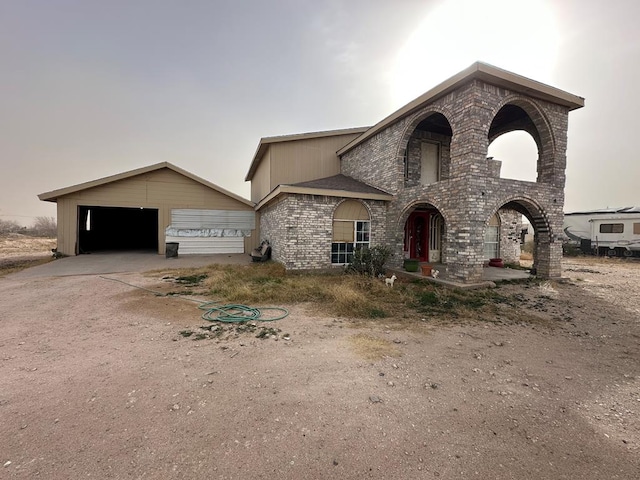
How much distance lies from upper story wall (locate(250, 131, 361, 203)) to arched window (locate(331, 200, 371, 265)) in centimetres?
556

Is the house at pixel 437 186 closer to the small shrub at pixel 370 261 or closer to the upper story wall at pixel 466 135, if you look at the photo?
the upper story wall at pixel 466 135

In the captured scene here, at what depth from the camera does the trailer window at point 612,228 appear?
1902 cm

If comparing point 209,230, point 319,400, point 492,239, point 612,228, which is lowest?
point 319,400

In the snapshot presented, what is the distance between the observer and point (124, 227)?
2591 centimetres

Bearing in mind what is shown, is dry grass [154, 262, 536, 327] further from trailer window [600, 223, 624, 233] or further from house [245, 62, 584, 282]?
trailer window [600, 223, 624, 233]

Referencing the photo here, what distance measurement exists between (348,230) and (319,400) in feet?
29.0

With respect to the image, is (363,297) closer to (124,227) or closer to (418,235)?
(418,235)

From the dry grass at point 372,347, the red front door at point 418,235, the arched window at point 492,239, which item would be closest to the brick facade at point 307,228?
the red front door at point 418,235

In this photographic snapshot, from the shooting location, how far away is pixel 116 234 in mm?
25422

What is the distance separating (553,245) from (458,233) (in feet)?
15.0

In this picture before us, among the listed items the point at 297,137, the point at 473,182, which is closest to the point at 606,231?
the point at 473,182

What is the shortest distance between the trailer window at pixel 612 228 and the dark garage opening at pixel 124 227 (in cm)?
3599

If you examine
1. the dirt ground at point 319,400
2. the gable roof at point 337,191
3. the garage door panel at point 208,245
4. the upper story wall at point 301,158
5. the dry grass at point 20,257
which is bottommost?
the dirt ground at point 319,400

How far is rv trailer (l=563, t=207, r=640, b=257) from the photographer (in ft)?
60.1
